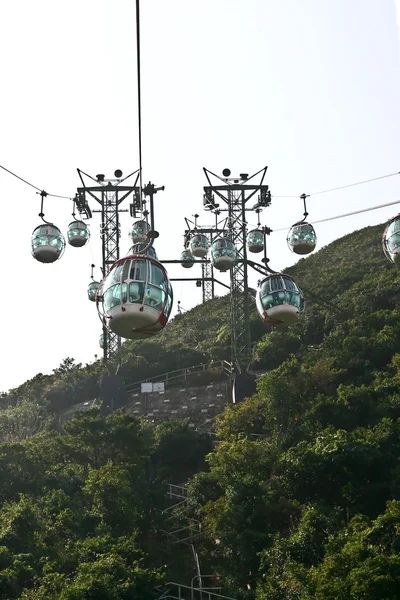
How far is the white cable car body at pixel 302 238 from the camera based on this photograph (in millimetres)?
26562

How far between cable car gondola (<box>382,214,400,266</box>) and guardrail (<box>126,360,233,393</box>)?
26.2 metres

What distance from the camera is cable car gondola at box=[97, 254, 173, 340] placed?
1430 centimetres

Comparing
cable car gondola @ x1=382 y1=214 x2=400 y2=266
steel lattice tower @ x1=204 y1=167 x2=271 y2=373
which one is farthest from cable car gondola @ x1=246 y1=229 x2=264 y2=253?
cable car gondola @ x1=382 y1=214 x2=400 y2=266

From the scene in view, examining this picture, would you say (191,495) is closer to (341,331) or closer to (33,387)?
(341,331)

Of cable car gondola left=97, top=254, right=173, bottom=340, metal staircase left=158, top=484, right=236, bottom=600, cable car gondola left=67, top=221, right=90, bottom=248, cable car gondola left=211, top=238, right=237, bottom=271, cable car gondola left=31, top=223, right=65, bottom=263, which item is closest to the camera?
Answer: cable car gondola left=97, top=254, right=173, bottom=340

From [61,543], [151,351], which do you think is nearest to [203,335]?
[151,351]

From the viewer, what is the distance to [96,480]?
2477cm

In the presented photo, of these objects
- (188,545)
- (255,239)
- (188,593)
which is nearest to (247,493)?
(188,593)

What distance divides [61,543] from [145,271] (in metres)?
10.4

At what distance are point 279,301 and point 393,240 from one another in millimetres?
4312

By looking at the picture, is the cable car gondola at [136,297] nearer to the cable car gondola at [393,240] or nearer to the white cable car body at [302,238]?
the cable car gondola at [393,240]

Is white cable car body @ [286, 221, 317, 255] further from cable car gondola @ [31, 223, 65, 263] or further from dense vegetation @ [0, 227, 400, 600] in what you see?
cable car gondola @ [31, 223, 65, 263]

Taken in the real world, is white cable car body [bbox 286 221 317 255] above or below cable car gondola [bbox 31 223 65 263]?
above

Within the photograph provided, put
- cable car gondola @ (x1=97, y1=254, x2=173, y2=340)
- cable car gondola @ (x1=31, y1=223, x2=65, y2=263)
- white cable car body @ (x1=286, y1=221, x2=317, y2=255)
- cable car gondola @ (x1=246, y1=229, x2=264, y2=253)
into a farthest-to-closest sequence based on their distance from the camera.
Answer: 1. cable car gondola @ (x1=246, y1=229, x2=264, y2=253)
2. white cable car body @ (x1=286, y1=221, x2=317, y2=255)
3. cable car gondola @ (x1=31, y1=223, x2=65, y2=263)
4. cable car gondola @ (x1=97, y1=254, x2=173, y2=340)
